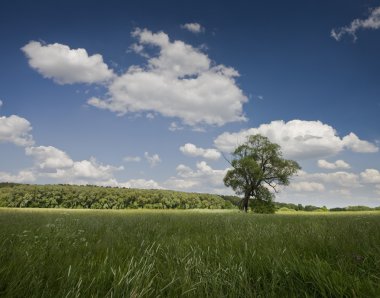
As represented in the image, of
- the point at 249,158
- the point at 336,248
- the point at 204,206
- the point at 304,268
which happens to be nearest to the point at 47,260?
the point at 304,268

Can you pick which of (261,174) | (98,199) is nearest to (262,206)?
(261,174)

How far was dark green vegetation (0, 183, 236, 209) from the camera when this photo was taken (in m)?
118

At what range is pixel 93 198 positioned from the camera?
125438 millimetres

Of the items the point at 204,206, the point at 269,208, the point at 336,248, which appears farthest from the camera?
the point at 204,206

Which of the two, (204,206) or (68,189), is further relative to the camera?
(204,206)

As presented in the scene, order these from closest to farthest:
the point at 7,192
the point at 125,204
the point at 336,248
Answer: the point at 336,248 → the point at 7,192 → the point at 125,204

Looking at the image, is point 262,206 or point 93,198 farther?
point 93,198

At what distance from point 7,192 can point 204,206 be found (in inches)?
2982

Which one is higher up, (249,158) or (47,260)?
(249,158)

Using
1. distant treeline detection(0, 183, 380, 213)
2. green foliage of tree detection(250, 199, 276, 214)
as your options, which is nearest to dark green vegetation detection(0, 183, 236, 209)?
distant treeline detection(0, 183, 380, 213)

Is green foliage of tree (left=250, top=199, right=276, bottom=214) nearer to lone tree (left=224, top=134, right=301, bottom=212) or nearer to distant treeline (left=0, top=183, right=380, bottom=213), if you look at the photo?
lone tree (left=224, top=134, right=301, bottom=212)

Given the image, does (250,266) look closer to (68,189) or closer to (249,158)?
(249,158)

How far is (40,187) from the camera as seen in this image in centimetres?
12394

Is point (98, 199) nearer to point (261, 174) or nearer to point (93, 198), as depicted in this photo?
point (93, 198)
